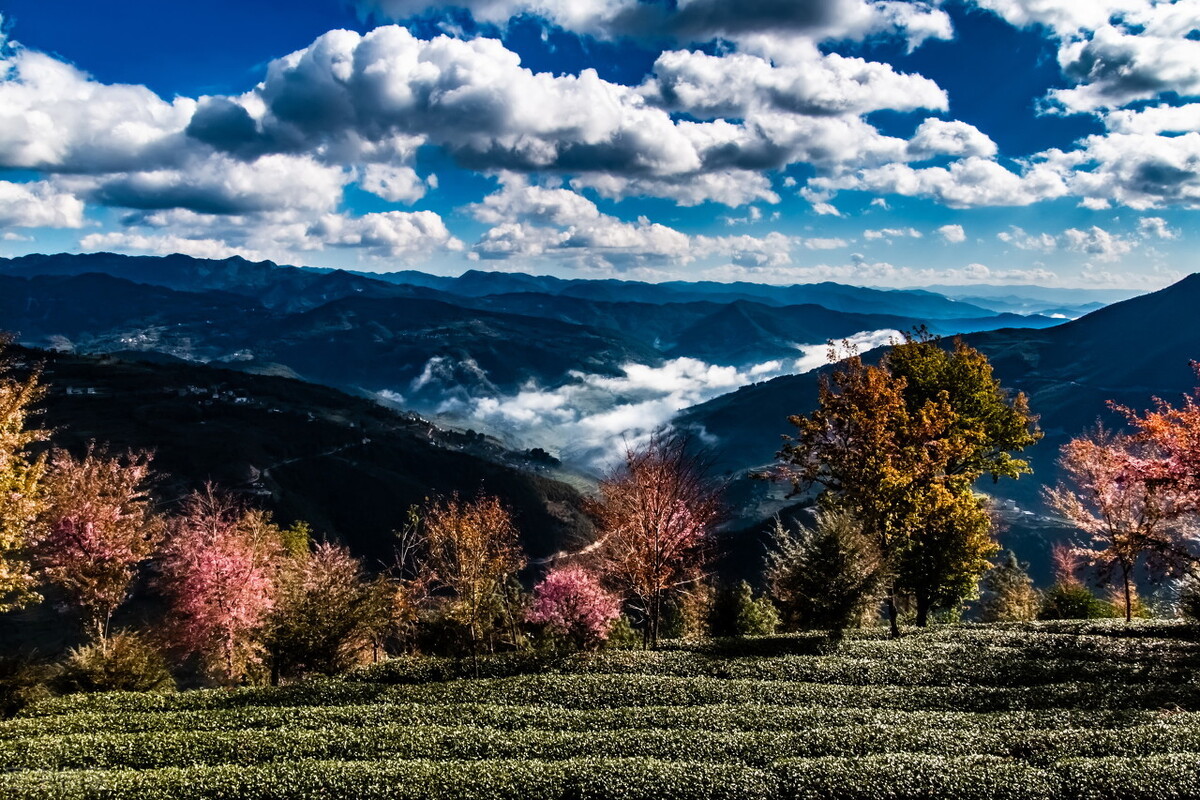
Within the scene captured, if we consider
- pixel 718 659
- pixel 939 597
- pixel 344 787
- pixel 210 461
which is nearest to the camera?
pixel 344 787

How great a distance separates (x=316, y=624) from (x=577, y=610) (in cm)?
1359

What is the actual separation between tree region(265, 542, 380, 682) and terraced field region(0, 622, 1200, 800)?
391 centimetres

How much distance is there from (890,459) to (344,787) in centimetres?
2695

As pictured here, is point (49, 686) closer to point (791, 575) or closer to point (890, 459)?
point (791, 575)

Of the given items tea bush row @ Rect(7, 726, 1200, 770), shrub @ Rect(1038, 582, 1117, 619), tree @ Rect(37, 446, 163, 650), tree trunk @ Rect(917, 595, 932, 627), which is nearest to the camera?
tea bush row @ Rect(7, 726, 1200, 770)

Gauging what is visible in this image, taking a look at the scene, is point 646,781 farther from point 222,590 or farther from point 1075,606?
point 1075,606

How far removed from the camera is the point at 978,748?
66.9 ft

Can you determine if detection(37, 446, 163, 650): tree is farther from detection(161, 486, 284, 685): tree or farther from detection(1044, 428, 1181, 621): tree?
detection(1044, 428, 1181, 621): tree

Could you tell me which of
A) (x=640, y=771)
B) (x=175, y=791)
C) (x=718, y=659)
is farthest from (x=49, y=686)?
(x=718, y=659)

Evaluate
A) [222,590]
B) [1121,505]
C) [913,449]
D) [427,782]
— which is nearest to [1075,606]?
[1121,505]

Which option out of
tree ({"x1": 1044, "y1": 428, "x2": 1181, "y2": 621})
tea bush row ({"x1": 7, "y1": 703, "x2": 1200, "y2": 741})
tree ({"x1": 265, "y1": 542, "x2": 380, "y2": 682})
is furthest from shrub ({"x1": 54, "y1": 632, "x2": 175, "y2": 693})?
tree ({"x1": 1044, "y1": 428, "x2": 1181, "y2": 621})

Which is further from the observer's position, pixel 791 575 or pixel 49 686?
pixel 791 575

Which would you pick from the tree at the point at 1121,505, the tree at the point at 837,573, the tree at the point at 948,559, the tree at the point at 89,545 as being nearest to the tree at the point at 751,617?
the tree at the point at 837,573

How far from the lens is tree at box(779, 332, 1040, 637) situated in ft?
104
